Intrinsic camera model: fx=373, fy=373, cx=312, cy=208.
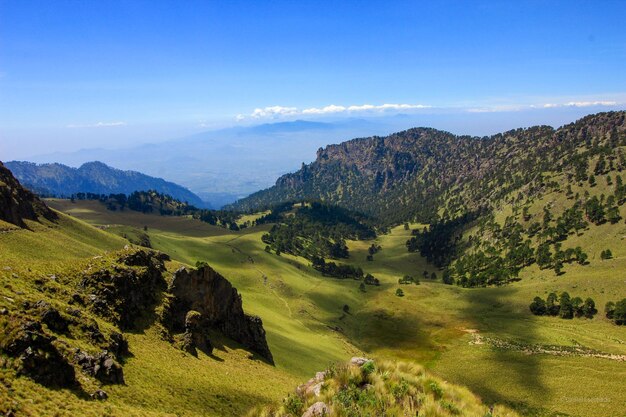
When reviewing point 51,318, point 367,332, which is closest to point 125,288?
point 51,318

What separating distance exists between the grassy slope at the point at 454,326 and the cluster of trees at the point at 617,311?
246 centimetres

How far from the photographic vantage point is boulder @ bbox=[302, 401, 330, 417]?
10047 millimetres

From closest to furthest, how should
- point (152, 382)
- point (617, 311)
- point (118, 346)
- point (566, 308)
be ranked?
point (152, 382) < point (118, 346) < point (617, 311) < point (566, 308)

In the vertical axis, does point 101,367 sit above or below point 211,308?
above

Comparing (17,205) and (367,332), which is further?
(367,332)

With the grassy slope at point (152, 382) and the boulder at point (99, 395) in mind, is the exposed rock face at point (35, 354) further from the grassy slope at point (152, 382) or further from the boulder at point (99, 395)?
the boulder at point (99, 395)

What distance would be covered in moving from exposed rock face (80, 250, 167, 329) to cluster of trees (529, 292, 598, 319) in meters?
106

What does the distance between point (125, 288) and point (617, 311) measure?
364ft

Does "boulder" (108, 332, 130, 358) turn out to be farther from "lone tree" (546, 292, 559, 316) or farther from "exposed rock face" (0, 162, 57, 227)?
"lone tree" (546, 292, 559, 316)

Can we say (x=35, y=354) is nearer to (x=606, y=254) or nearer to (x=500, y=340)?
(x=500, y=340)

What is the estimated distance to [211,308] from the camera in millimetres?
44062

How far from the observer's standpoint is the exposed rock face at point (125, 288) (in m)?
30.6

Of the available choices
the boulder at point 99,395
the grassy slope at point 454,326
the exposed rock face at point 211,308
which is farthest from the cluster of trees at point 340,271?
the boulder at point 99,395

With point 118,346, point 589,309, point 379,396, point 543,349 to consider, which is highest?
point 379,396
